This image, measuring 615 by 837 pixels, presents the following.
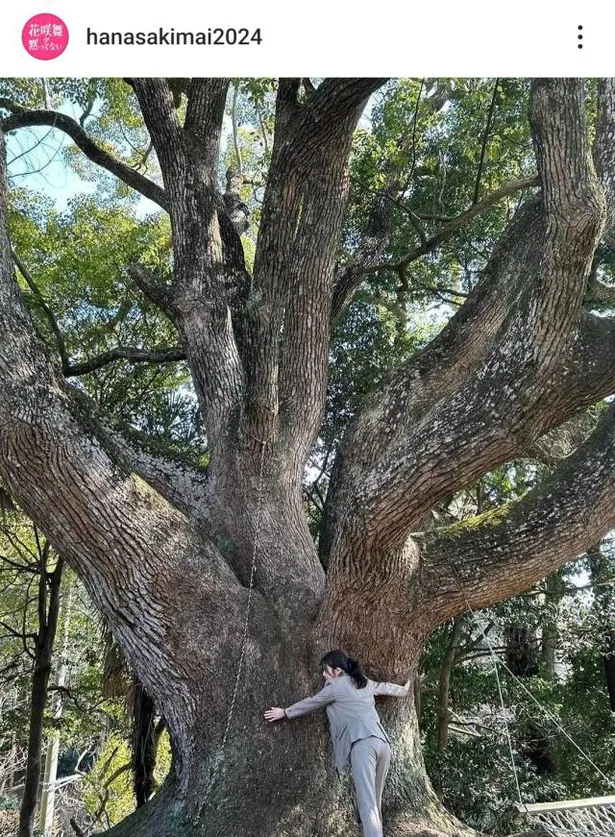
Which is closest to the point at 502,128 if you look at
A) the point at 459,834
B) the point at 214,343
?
the point at 214,343

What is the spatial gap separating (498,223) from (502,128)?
1048 mm

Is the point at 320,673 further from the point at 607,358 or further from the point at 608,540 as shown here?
the point at 608,540

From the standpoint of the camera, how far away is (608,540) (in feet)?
24.3

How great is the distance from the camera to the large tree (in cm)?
346

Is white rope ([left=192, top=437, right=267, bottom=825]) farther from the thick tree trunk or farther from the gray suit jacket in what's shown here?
the gray suit jacket

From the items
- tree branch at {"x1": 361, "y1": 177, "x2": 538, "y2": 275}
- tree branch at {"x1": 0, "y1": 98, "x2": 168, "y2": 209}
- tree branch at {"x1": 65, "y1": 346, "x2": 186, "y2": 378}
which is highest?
tree branch at {"x1": 0, "y1": 98, "x2": 168, "y2": 209}

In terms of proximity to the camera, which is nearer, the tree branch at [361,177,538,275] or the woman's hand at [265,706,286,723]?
the woman's hand at [265,706,286,723]

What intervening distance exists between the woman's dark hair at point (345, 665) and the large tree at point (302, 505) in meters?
0.23

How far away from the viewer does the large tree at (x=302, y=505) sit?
11.4ft

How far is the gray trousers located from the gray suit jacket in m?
0.04
